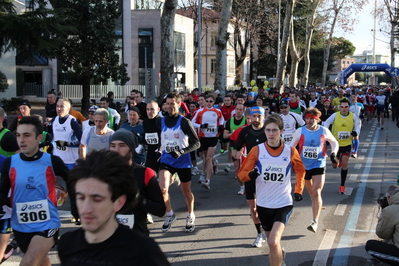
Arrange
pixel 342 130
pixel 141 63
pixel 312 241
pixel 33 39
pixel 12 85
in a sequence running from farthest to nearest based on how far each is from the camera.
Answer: pixel 141 63 → pixel 12 85 → pixel 33 39 → pixel 342 130 → pixel 312 241

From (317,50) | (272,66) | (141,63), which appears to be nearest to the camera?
(141,63)

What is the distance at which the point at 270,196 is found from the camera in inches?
194

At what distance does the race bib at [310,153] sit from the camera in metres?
7.15

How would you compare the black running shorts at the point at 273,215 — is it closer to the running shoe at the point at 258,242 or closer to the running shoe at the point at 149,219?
the running shoe at the point at 258,242

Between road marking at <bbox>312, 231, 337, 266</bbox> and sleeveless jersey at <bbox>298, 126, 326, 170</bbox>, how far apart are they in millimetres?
1028

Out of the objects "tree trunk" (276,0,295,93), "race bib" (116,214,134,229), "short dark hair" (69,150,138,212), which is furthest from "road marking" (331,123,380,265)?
"tree trunk" (276,0,295,93)

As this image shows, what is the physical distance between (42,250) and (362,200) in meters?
6.59

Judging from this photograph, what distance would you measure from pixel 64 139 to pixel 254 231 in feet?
11.2

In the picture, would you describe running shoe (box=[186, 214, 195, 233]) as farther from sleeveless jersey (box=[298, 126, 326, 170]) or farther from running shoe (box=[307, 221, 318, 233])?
sleeveless jersey (box=[298, 126, 326, 170])

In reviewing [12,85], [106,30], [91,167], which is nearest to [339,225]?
[91,167]

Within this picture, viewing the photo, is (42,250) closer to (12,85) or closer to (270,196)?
(270,196)

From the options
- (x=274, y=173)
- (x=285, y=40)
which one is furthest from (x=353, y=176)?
(x=285, y=40)

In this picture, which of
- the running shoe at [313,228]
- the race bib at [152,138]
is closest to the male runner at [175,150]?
the race bib at [152,138]

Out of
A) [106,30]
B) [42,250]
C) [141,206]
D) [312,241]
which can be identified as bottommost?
[312,241]
